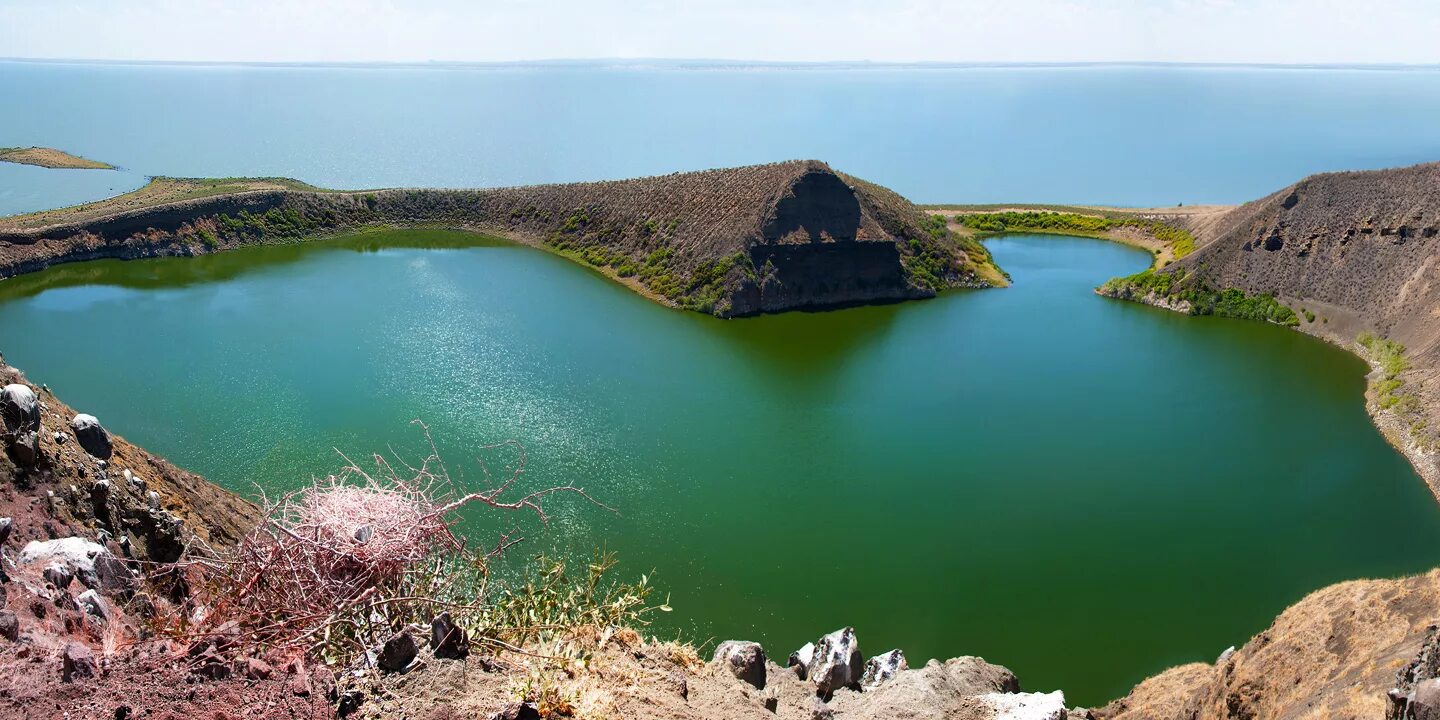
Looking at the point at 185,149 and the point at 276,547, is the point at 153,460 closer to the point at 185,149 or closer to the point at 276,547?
the point at 276,547

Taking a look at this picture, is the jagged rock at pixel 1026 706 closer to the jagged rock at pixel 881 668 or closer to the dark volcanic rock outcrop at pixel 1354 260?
the jagged rock at pixel 881 668

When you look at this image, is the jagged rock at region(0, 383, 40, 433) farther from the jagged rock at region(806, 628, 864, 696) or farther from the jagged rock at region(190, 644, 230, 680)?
the jagged rock at region(806, 628, 864, 696)

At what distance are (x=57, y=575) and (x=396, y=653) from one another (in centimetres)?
362

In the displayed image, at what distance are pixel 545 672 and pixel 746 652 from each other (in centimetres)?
614

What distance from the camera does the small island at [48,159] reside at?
8831 cm

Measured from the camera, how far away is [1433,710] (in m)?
7.56

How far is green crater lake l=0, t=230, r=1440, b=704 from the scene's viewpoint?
1930 cm

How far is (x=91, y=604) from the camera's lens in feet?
23.4

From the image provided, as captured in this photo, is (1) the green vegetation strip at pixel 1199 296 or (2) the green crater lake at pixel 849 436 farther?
(1) the green vegetation strip at pixel 1199 296

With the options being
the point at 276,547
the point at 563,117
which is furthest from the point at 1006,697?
the point at 563,117

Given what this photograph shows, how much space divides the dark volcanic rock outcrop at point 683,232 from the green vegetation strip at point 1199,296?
309 inches

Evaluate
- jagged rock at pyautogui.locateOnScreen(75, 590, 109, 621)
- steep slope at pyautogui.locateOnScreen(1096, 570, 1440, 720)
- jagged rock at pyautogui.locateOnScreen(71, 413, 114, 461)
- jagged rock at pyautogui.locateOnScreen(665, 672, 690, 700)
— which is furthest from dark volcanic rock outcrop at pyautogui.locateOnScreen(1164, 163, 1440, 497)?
jagged rock at pyautogui.locateOnScreen(71, 413, 114, 461)

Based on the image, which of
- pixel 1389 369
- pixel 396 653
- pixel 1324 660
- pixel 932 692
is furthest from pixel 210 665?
pixel 1389 369

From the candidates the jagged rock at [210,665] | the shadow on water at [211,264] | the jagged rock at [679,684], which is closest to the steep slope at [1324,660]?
the jagged rock at [679,684]
